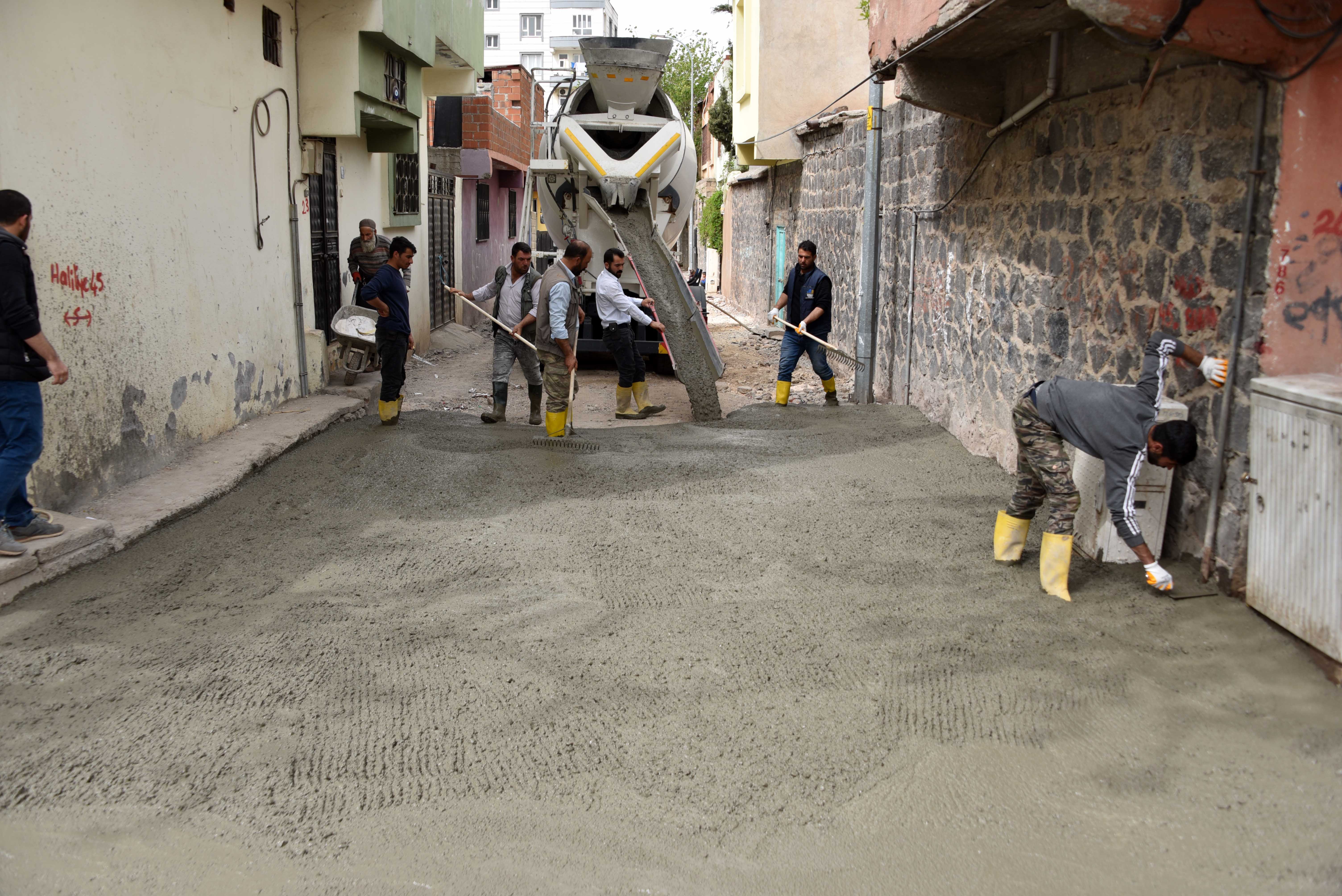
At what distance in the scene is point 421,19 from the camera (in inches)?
458

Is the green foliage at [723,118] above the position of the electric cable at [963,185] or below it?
above

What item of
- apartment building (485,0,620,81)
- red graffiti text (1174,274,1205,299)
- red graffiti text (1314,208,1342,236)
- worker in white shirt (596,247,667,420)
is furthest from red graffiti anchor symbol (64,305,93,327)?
apartment building (485,0,620,81)

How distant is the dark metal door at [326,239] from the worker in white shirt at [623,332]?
3.03 metres

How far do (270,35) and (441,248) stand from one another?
28.1ft

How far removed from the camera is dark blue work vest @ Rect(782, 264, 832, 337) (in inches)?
381

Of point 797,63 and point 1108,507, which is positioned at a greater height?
point 797,63

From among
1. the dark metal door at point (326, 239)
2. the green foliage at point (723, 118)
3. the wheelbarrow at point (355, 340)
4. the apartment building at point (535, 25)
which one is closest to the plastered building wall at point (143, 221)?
the wheelbarrow at point (355, 340)

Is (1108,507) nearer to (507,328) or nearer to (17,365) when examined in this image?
(17,365)

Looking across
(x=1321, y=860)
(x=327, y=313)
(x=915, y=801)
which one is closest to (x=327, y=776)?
(x=915, y=801)

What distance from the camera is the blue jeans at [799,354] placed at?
970 cm

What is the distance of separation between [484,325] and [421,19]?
8181 millimetres

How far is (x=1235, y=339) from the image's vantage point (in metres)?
4.31

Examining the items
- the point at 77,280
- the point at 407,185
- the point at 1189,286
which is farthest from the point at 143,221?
the point at 407,185

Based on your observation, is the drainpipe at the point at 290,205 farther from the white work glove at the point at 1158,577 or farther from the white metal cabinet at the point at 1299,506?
the white metal cabinet at the point at 1299,506
